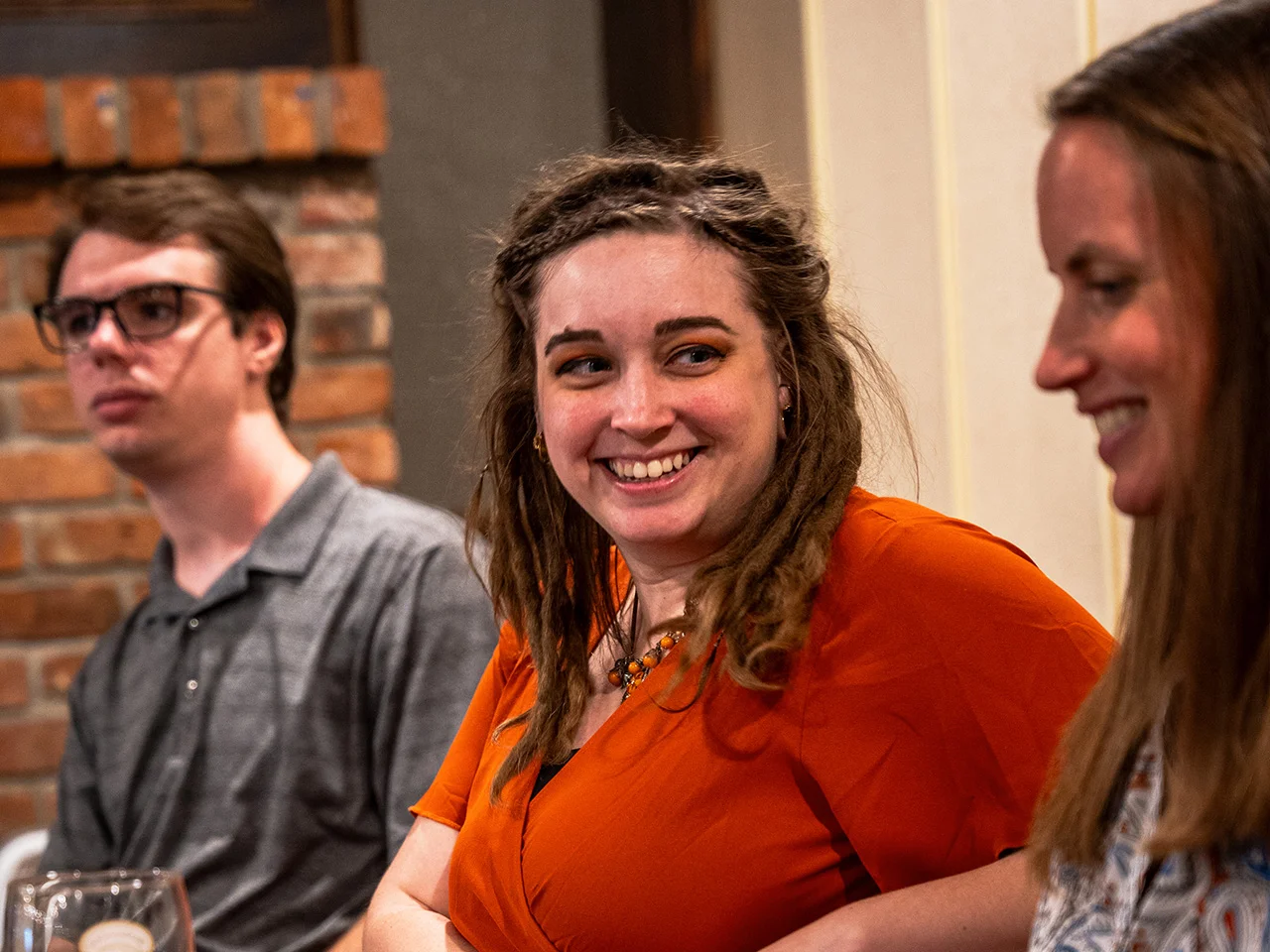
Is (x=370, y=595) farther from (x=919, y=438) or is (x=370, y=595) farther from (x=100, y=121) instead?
(x=100, y=121)

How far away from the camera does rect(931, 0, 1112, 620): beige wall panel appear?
7.13 feet

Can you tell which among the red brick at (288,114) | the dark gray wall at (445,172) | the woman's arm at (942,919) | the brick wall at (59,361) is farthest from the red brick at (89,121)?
the woman's arm at (942,919)

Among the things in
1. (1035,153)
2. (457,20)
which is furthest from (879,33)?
(457,20)

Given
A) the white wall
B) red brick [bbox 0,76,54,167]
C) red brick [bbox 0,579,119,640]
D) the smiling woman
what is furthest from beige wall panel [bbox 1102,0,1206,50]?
red brick [bbox 0,579,119,640]

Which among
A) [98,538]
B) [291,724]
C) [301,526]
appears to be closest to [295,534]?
[301,526]

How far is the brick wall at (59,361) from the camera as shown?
2.62 meters

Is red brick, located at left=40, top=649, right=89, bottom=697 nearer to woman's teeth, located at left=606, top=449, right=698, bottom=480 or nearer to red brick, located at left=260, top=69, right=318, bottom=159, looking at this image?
red brick, located at left=260, top=69, right=318, bottom=159

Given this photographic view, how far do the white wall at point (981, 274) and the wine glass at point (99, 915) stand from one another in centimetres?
123

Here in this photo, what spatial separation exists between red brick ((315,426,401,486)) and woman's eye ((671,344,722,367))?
1.42 metres

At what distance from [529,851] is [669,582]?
28 centimetres

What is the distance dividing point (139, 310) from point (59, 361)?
578mm

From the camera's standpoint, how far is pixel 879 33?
2.28m

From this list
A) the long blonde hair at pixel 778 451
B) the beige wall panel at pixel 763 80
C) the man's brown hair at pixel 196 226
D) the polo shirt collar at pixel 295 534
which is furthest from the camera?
the beige wall panel at pixel 763 80

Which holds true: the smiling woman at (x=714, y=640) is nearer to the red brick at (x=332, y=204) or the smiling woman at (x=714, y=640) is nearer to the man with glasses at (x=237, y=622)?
the man with glasses at (x=237, y=622)
